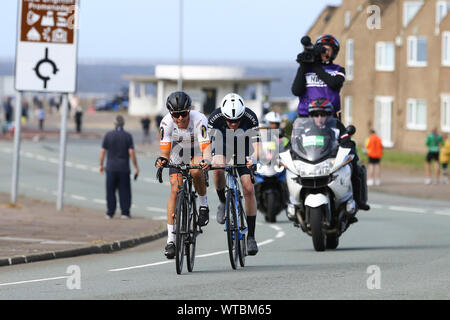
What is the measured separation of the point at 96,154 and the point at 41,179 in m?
13.3

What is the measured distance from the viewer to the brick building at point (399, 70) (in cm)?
5172

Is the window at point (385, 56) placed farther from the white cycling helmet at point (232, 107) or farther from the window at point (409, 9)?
the white cycling helmet at point (232, 107)

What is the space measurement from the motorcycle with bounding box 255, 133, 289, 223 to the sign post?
4.08m

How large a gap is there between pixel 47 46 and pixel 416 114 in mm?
34791

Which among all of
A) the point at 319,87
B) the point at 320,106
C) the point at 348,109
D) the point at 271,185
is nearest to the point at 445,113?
the point at 348,109

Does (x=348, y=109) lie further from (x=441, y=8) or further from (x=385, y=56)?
(x=441, y=8)

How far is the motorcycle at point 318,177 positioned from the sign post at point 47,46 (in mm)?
8990

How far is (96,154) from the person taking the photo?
166 feet

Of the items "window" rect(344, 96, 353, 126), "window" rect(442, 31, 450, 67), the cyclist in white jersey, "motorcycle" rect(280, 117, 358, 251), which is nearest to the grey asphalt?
"motorcycle" rect(280, 117, 358, 251)

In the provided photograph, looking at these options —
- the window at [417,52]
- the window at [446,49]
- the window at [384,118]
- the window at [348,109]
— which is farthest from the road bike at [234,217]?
the window at [348,109]

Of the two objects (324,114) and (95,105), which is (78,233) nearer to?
(324,114)

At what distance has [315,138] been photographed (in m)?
14.1

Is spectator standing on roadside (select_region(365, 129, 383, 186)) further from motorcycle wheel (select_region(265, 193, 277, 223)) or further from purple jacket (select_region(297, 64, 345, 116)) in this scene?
purple jacket (select_region(297, 64, 345, 116))
